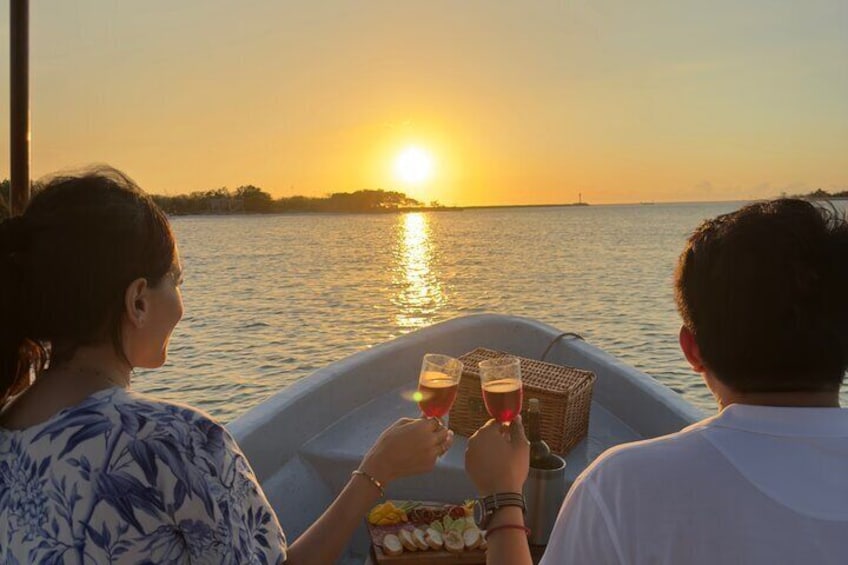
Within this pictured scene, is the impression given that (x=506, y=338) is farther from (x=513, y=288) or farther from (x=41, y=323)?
(x=513, y=288)

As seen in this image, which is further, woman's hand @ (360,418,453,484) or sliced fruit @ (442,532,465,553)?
sliced fruit @ (442,532,465,553)

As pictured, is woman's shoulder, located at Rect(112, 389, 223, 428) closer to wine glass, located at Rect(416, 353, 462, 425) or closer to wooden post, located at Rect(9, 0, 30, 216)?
wine glass, located at Rect(416, 353, 462, 425)

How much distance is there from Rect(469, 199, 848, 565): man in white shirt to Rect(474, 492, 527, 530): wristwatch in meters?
0.43

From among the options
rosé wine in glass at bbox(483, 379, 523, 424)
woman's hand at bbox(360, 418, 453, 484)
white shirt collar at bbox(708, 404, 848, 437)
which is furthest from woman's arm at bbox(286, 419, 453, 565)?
white shirt collar at bbox(708, 404, 848, 437)

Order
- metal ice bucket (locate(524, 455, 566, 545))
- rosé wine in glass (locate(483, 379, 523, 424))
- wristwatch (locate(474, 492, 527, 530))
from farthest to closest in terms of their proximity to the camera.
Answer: metal ice bucket (locate(524, 455, 566, 545))
rosé wine in glass (locate(483, 379, 523, 424))
wristwatch (locate(474, 492, 527, 530))

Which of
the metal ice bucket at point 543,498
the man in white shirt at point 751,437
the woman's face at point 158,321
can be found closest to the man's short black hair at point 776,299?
the man in white shirt at point 751,437

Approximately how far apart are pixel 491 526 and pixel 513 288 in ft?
94.0

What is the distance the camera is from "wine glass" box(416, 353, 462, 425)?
2.31 metres

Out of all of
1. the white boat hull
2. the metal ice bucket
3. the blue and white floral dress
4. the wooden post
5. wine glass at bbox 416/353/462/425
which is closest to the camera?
the blue and white floral dress

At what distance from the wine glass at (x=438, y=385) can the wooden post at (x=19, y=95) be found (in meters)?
1.69

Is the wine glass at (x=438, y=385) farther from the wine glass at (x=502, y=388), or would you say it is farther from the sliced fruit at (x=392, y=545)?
the sliced fruit at (x=392, y=545)

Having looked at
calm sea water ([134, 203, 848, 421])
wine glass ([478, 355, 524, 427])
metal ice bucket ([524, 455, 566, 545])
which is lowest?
calm sea water ([134, 203, 848, 421])

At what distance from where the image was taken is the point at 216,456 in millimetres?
1433

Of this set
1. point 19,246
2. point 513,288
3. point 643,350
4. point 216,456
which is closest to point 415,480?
point 216,456
